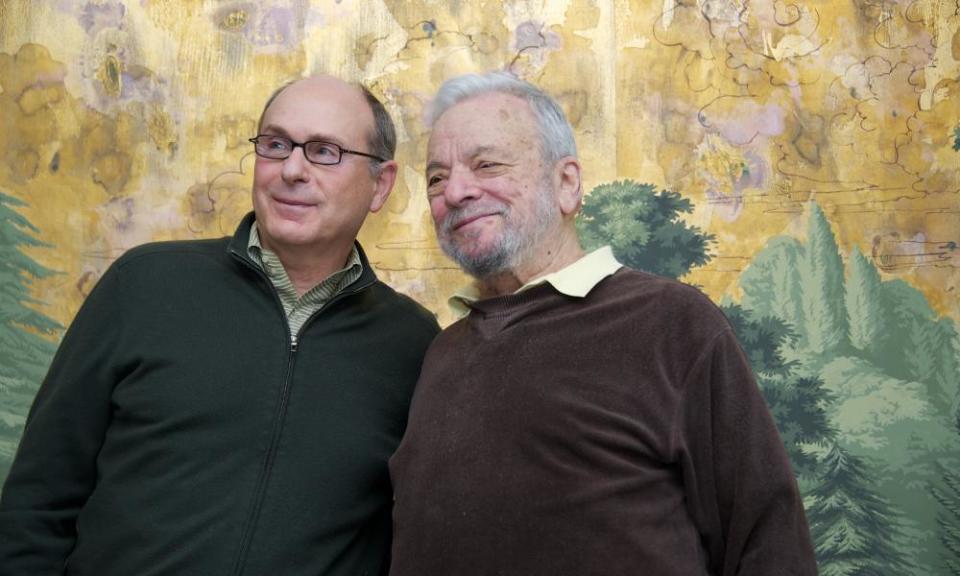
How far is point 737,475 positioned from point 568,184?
2.82 feet

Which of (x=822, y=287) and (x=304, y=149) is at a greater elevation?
(x=304, y=149)

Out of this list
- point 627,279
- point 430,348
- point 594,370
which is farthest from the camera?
point 430,348

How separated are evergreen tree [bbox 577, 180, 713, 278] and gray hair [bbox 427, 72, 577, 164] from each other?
0.96m

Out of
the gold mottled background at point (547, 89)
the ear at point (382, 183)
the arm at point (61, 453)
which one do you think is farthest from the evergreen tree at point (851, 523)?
the arm at point (61, 453)

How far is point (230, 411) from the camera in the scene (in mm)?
2014

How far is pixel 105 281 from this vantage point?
7.00 feet

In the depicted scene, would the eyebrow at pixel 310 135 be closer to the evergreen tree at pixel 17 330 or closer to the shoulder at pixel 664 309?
the shoulder at pixel 664 309

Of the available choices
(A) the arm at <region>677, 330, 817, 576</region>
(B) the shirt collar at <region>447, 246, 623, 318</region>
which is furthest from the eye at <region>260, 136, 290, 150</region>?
(A) the arm at <region>677, 330, 817, 576</region>

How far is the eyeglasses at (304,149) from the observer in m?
2.28

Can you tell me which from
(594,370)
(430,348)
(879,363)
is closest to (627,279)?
(594,370)

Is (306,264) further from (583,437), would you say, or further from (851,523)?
(851,523)

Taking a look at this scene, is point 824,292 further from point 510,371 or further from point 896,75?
point 510,371

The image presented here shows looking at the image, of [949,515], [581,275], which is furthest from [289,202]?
[949,515]

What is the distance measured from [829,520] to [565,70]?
1837 mm
